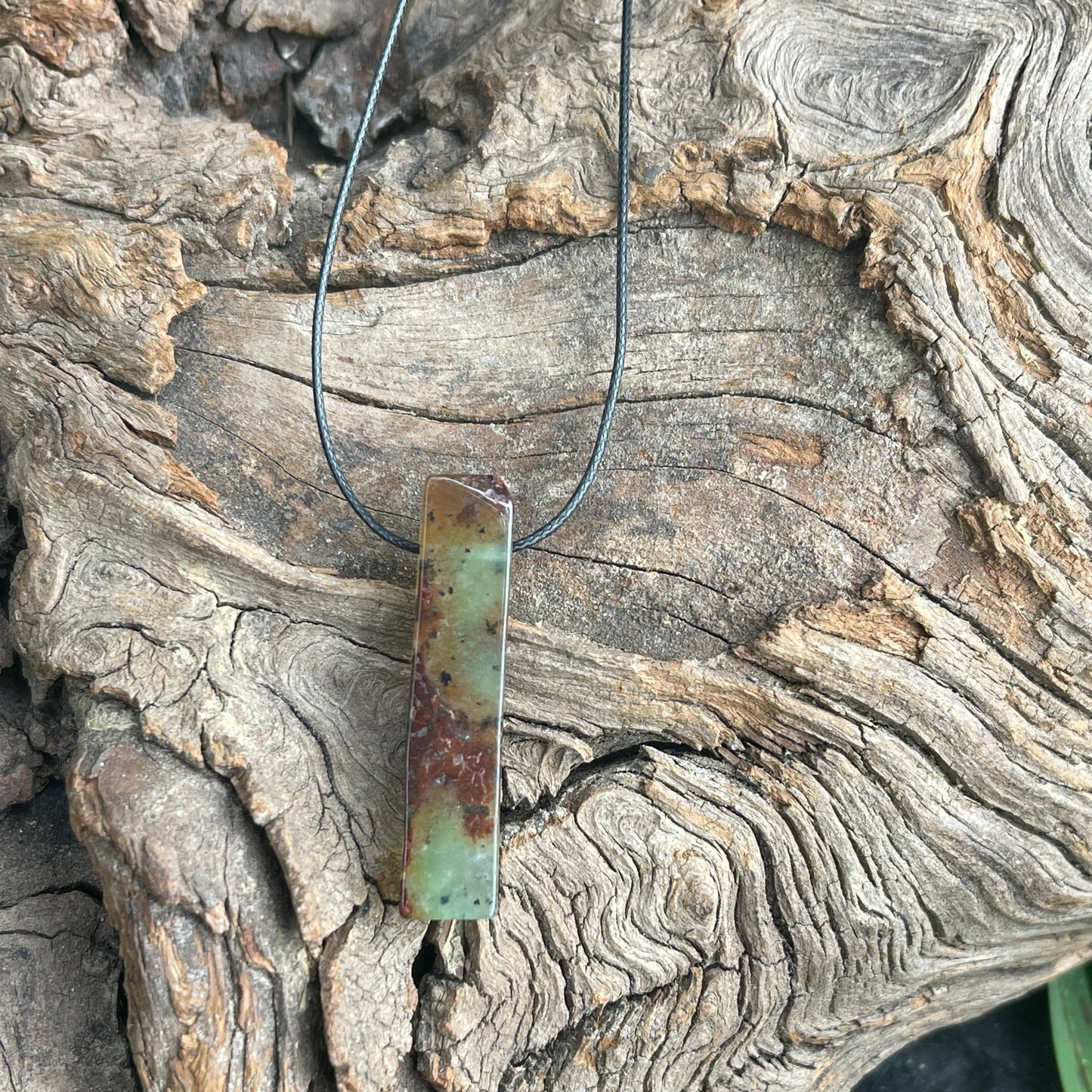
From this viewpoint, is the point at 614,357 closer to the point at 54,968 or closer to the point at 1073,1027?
the point at 54,968

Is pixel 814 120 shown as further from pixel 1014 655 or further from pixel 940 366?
pixel 1014 655

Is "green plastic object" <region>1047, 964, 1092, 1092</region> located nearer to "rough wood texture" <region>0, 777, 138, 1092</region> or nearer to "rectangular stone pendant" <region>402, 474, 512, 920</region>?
"rectangular stone pendant" <region>402, 474, 512, 920</region>

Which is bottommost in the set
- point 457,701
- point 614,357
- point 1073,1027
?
point 1073,1027

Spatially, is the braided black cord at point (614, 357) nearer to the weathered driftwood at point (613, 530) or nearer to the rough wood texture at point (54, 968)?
the weathered driftwood at point (613, 530)

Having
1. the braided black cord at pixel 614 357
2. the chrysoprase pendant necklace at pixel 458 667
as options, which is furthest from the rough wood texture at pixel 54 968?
the braided black cord at pixel 614 357

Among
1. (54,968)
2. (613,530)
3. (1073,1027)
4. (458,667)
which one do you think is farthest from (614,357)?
(1073,1027)

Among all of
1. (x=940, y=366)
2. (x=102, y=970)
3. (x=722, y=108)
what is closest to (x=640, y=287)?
(x=722, y=108)
